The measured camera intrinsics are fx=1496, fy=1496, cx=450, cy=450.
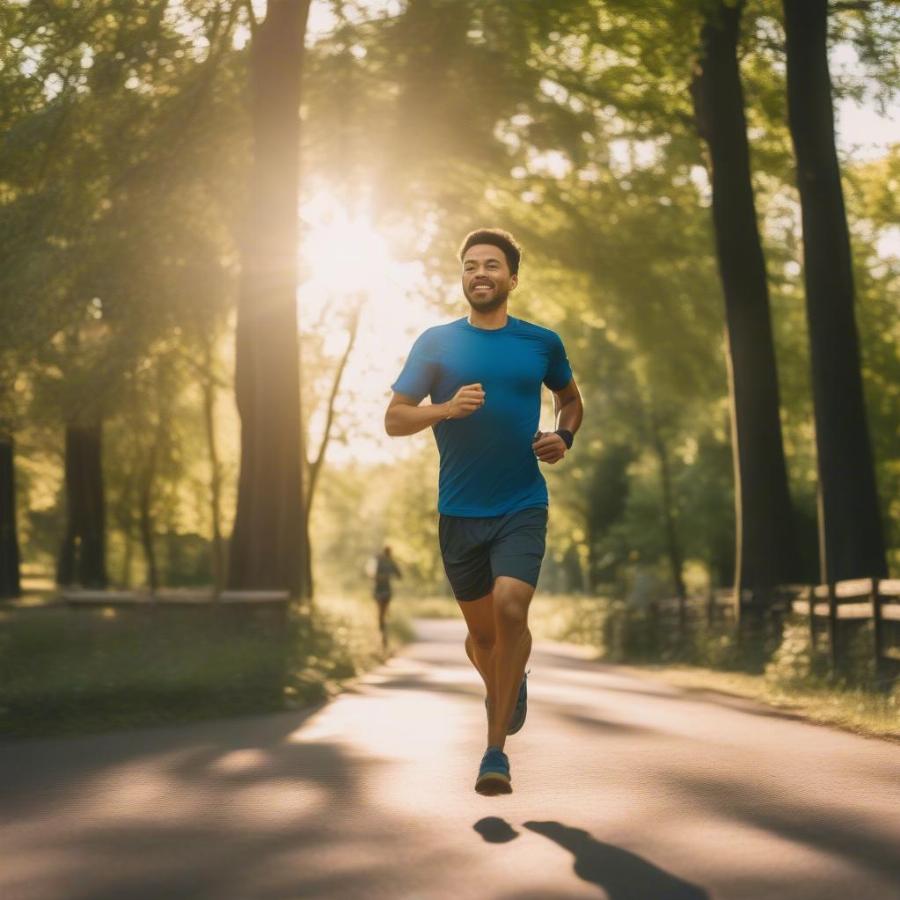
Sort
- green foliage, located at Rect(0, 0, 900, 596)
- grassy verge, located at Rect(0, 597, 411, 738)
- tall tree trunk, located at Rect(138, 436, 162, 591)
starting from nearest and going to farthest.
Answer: grassy verge, located at Rect(0, 597, 411, 738) < green foliage, located at Rect(0, 0, 900, 596) < tall tree trunk, located at Rect(138, 436, 162, 591)

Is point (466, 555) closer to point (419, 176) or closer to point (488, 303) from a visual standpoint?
point (488, 303)

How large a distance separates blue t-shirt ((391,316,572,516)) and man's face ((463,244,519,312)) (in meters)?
0.13

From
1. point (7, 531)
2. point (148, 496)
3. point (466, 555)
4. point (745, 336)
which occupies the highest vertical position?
point (745, 336)

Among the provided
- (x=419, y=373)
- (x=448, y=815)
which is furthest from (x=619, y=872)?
(x=419, y=373)

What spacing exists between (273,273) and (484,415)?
38.1 ft

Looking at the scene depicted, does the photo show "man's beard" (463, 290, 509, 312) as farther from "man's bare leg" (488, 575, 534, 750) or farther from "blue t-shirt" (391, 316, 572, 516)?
"man's bare leg" (488, 575, 534, 750)

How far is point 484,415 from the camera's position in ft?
21.8

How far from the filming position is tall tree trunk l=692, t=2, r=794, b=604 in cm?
2042

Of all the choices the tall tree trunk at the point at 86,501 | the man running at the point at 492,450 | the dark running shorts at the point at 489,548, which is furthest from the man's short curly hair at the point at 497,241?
the tall tree trunk at the point at 86,501

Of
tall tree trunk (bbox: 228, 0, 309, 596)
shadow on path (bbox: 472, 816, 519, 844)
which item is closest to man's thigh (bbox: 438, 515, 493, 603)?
shadow on path (bbox: 472, 816, 519, 844)

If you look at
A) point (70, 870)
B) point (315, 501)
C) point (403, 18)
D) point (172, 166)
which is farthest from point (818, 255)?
point (315, 501)

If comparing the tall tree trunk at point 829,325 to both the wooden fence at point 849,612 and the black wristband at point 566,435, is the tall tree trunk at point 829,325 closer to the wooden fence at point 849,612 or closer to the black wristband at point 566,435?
the wooden fence at point 849,612

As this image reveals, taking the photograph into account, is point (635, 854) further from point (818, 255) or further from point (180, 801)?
point (818, 255)

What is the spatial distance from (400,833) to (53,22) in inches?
479
